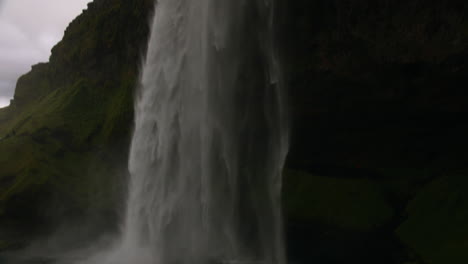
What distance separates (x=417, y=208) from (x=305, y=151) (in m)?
5.61

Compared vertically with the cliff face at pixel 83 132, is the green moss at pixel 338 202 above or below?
below

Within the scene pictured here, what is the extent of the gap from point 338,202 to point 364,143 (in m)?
3.05

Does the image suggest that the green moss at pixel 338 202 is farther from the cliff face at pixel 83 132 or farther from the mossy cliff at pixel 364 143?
the cliff face at pixel 83 132

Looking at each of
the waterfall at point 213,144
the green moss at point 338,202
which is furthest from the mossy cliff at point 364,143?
the waterfall at point 213,144

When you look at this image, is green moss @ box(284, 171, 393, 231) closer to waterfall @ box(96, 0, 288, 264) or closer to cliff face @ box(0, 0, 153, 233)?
waterfall @ box(96, 0, 288, 264)

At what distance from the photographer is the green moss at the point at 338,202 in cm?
1894

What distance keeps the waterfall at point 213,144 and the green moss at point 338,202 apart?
369cm

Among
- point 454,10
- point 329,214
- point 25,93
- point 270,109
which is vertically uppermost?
point 25,93

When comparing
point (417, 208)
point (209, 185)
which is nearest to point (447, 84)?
point (417, 208)

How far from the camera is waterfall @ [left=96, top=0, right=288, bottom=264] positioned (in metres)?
15.9

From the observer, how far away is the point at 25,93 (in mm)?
45469

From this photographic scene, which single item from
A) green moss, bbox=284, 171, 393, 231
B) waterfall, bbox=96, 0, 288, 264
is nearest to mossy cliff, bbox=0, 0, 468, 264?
green moss, bbox=284, 171, 393, 231

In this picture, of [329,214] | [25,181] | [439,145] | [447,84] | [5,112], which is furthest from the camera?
[5,112]

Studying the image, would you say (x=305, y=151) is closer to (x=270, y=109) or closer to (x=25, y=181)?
(x=270, y=109)
